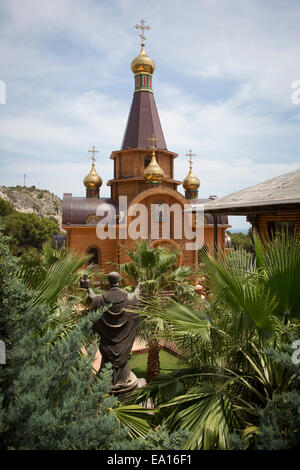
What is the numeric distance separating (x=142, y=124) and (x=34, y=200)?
1709 inches

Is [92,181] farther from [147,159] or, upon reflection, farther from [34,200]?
[34,200]

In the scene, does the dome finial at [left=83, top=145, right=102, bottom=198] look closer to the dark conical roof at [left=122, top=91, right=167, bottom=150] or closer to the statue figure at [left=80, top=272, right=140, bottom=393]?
the dark conical roof at [left=122, top=91, right=167, bottom=150]

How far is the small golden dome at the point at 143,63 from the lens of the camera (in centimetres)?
1992

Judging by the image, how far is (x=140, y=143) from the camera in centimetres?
1997

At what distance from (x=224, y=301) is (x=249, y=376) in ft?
2.79

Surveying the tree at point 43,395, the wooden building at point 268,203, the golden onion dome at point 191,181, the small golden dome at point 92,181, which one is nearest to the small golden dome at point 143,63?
the golden onion dome at point 191,181

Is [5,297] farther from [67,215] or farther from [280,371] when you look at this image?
[67,215]

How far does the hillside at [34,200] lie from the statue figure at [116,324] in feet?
166

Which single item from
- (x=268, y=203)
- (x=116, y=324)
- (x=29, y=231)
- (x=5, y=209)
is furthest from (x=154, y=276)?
(x=29, y=231)

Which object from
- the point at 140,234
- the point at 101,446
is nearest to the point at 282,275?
the point at 101,446

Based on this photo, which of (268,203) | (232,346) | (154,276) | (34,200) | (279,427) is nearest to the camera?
(279,427)

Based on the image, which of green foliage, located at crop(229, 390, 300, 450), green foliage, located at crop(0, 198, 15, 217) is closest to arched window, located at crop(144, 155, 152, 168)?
green foliage, located at crop(0, 198, 15, 217)

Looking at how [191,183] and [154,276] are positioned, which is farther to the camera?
[191,183]

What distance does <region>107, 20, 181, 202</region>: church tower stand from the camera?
65.5ft
